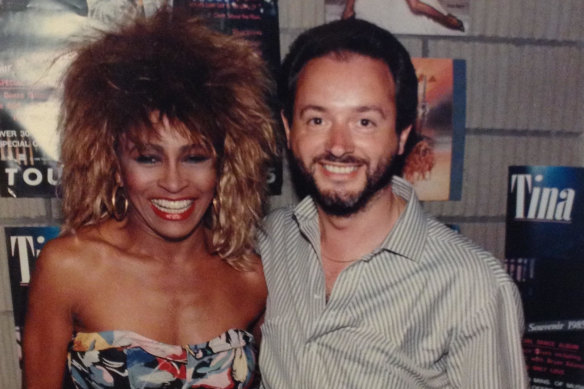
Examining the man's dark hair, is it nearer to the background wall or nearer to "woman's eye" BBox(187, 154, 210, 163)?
"woman's eye" BBox(187, 154, 210, 163)

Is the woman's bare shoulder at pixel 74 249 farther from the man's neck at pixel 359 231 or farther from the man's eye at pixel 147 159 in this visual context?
the man's neck at pixel 359 231

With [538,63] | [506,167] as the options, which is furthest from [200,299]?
[538,63]

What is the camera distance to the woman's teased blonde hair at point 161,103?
5.00 ft

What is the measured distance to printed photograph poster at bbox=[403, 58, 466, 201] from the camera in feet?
7.02

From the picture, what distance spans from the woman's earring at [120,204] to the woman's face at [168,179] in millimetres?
116

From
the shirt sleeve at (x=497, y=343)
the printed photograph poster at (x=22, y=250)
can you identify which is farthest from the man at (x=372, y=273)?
the printed photograph poster at (x=22, y=250)

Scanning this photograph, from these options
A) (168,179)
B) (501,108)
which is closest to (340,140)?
(168,179)

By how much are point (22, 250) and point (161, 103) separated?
3.52ft

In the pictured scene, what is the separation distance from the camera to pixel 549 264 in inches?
89.3

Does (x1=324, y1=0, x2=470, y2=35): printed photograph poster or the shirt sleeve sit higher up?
(x1=324, y1=0, x2=470, y2=35): printed photograph poster

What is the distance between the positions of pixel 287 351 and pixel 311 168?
0.60m

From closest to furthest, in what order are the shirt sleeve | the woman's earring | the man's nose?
the shirt sleeve → the man's nose → the woman's earring

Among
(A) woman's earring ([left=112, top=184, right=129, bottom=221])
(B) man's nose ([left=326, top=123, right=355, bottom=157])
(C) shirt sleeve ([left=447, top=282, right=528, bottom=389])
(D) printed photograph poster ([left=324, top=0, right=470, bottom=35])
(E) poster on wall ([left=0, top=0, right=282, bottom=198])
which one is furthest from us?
(D) printed photograph poster ([left=324, top=0, right=470, bottom=35])

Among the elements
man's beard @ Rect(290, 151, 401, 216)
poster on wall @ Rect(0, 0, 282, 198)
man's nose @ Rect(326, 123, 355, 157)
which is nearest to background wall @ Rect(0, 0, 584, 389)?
poster on wall @ Rect(0, 0, 282, 198)
